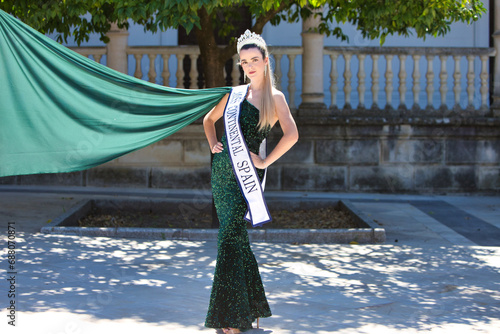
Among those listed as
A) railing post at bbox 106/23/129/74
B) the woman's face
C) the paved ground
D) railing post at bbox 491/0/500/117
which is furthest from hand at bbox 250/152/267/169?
railing post at bbox 491/0/500/117

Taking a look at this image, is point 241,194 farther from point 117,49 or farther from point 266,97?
point 117,49

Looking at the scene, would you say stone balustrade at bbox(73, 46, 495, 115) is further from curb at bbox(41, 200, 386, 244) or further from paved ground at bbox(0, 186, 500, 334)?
curb at bbox(41, 200, 386, 244)

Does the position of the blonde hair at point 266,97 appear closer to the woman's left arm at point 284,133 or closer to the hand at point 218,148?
the woman's left arm at point 284,133

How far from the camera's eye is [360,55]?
12.8 meters

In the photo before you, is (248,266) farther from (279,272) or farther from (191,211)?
(191,211)

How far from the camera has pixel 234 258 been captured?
4539 mm

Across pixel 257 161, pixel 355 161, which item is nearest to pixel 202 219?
pixel 355 161

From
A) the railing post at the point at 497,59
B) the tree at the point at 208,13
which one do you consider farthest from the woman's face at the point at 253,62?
the railing post at the point at 497,59

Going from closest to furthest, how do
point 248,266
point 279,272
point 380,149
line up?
point 248,266
point 279,272
point 380,149

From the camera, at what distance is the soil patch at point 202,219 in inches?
366

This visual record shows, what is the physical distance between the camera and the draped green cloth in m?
5.29

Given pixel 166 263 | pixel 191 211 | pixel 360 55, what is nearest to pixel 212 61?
pixel 191 211

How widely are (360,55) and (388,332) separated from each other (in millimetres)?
8801

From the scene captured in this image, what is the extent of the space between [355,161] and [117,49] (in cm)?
492
